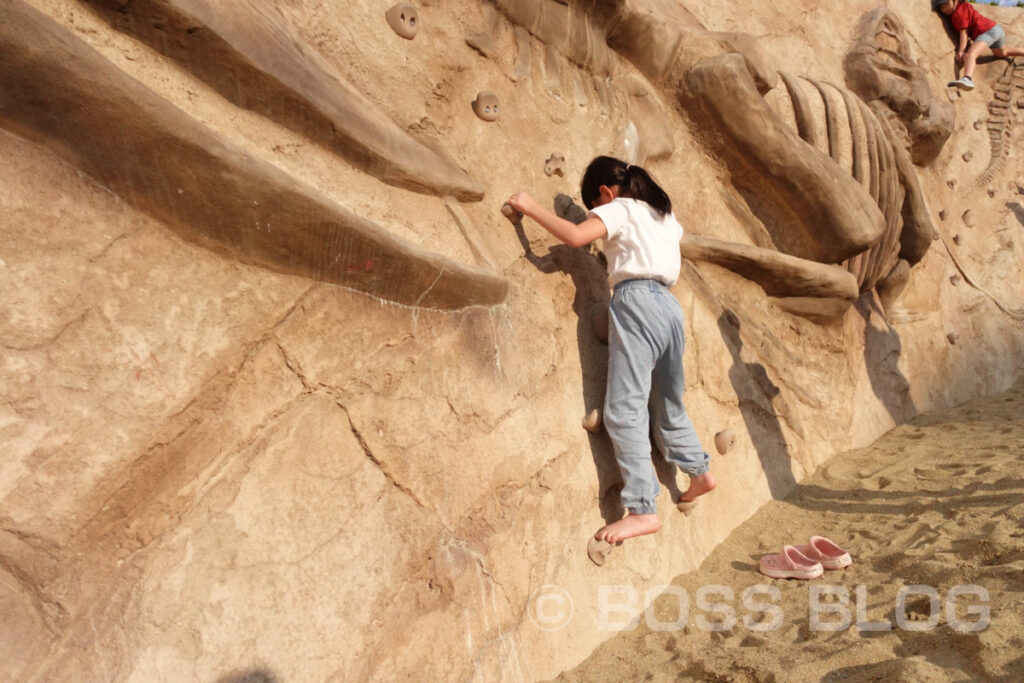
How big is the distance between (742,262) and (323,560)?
2001 mm

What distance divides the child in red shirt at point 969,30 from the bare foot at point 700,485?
12.9ft

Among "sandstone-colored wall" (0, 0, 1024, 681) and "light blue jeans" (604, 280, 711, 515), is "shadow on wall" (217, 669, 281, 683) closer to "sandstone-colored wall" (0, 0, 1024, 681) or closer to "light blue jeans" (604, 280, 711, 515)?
"sandstone-colored wall" (0, 0, 1024, 681)

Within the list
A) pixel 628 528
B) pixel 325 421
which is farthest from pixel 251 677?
pixel 628 528

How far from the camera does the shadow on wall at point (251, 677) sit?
4.45 ft

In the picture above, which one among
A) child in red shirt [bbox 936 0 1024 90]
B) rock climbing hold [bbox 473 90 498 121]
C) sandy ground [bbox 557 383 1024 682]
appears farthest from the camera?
child in red shirt [bbox 936 0 1024 90]

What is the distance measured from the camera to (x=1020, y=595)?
67.5 inches

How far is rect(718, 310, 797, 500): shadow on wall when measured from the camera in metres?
2.68

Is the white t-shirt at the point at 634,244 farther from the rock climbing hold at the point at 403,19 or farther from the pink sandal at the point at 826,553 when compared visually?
the pink sandal at the point at 826,553

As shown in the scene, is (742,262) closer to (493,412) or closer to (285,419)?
(493,412)

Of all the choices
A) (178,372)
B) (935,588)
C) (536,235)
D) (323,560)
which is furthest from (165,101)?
(935,588)

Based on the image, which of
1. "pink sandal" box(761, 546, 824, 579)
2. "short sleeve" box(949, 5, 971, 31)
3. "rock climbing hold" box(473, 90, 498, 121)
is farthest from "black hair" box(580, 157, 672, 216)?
"short sleeve" box(949, 5, 971, 31)

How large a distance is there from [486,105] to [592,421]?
101 cm

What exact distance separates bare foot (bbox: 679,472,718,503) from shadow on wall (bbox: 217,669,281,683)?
1270mm

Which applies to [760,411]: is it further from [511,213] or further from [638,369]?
[511,213]
